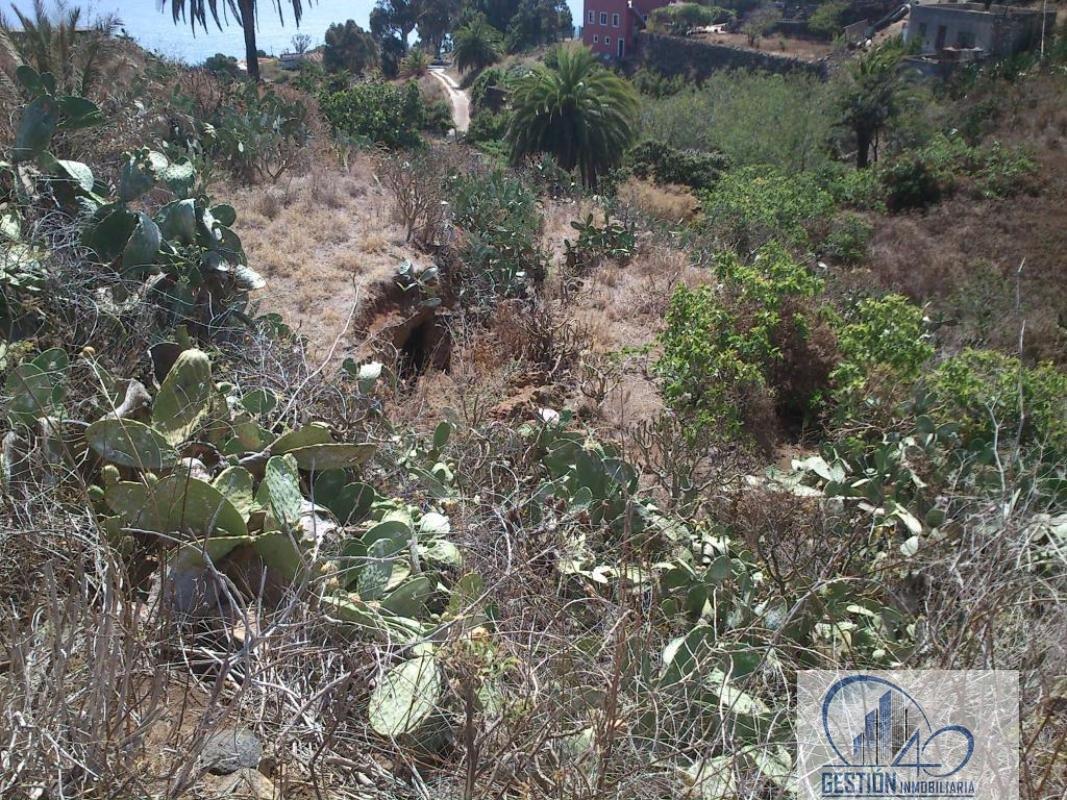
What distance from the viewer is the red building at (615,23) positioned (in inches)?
1661

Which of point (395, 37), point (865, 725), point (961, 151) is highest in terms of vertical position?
point (395, 37)

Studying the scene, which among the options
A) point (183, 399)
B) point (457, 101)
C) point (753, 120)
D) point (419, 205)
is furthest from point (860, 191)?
point (457, 101)

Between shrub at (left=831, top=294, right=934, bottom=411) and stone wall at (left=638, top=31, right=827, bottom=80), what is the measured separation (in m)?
30.6

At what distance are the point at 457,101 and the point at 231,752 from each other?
4157 centimetres

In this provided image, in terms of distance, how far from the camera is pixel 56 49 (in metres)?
6.91

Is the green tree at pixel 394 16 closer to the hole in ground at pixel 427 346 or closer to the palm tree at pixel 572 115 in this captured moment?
the palm tree at pixel 572 115

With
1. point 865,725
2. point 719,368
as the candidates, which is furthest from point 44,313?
point 719,368

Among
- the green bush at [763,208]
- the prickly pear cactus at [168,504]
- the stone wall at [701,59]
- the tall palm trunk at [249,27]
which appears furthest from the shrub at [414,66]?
the prickly pear cactus at [168,504]

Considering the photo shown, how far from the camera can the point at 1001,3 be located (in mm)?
31031

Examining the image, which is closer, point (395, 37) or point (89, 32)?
point (89, 32)

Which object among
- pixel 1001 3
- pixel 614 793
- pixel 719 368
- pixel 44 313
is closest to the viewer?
pixel 614 793

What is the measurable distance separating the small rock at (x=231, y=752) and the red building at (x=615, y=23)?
4422cm

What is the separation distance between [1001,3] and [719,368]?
113ft

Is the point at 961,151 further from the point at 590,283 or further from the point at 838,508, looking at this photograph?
the point at 838,508
